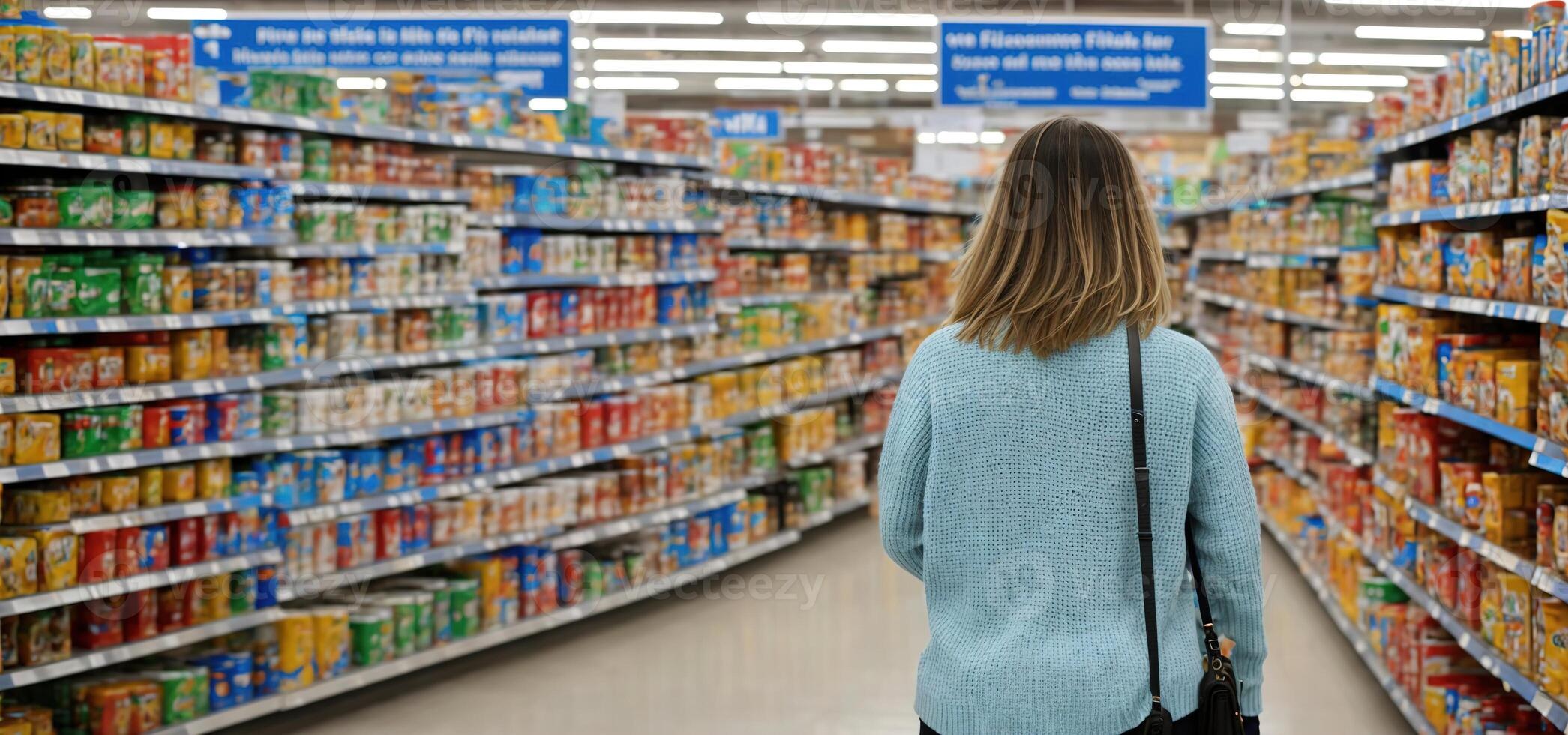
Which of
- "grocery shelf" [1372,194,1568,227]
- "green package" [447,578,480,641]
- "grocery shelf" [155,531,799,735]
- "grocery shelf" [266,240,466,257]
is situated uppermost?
"grocery shelf" [1372,194,1568,227]

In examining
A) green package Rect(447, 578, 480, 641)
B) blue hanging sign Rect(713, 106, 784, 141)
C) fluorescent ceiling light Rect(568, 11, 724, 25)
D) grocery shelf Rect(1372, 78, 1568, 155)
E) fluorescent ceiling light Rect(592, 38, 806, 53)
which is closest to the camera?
grocery shelf Rect(1372, 78, 1568, 155)

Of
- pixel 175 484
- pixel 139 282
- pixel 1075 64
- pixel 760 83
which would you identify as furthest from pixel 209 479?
pixel 760 83

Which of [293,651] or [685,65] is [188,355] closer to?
[293,651]

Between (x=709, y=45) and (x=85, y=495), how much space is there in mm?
10225

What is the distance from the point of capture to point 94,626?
4.28 metres

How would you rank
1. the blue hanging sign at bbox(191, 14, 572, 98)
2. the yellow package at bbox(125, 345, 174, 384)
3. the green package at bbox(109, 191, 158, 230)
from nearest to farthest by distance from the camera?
the green package at bbox(109, 191, 158, 230), the yellow package at bbox(125, 345, 174, 384), the blue hanging sign at bbox(191, 14, 572, 98)

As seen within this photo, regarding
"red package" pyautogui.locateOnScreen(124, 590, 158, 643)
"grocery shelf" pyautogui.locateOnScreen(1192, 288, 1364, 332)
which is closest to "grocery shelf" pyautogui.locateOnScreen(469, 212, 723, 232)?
"red package" pyautogui.locateOnScreen(124, 590, 158, 643)

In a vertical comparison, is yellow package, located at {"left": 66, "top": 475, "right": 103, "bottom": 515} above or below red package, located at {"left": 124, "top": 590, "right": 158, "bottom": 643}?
above

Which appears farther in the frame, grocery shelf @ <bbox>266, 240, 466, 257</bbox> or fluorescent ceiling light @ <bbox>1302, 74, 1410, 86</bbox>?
fluorescent ceiling light @ <bbox>1302, 74, 1410, 86</bbox>

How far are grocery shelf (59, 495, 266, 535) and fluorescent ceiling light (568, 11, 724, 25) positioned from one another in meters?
6.62

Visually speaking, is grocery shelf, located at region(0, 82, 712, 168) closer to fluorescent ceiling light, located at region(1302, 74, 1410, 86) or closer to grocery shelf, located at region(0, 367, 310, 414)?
grocery shelf, located at region(0, 367, 310, 414)

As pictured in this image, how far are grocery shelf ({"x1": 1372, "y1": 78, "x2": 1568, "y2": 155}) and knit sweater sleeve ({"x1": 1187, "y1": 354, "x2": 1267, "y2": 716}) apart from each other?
76.1 inches

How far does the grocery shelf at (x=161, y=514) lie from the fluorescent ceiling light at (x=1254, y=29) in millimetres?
10253

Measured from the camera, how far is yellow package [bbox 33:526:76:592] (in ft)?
13.4
